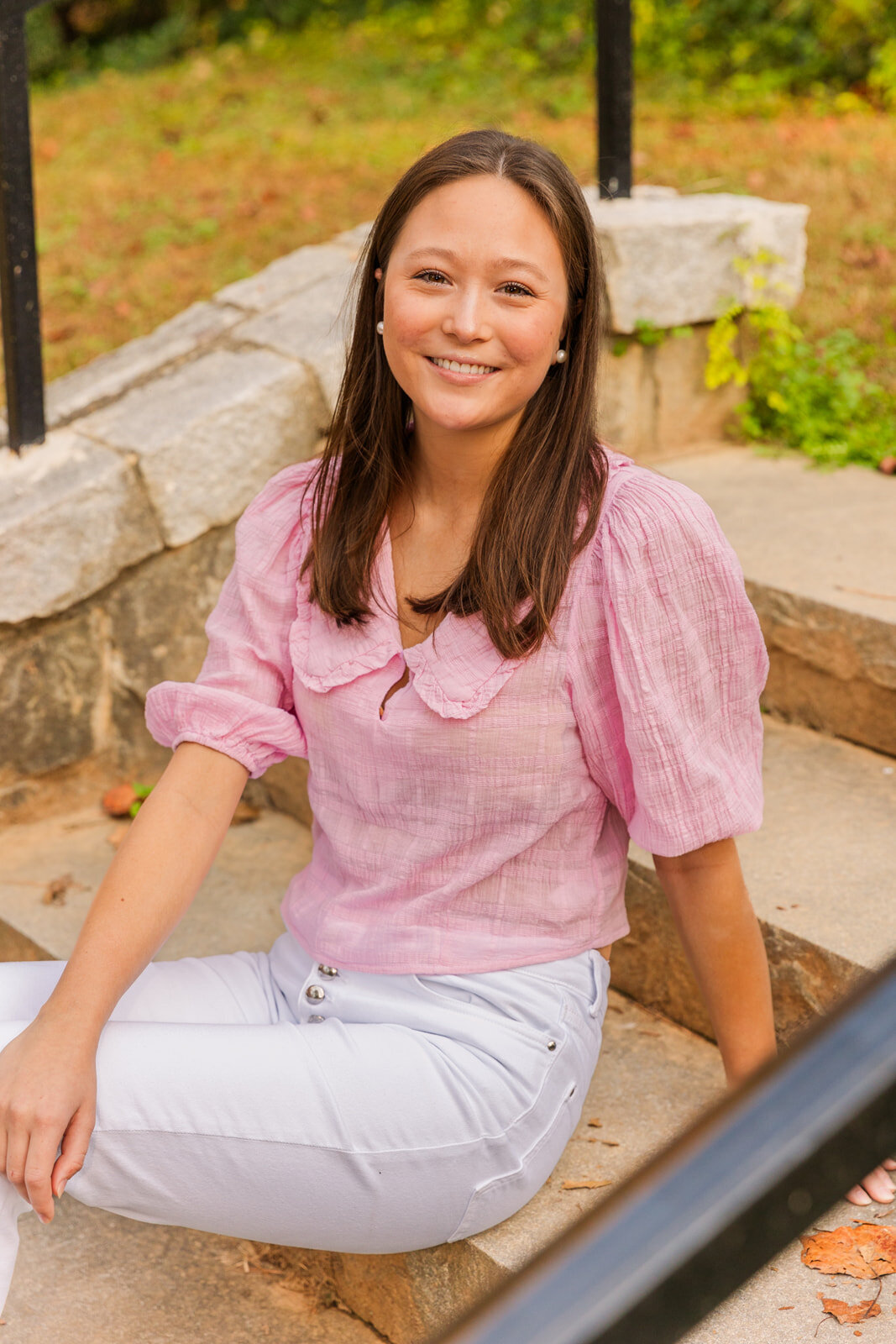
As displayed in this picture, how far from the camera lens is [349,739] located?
179cm

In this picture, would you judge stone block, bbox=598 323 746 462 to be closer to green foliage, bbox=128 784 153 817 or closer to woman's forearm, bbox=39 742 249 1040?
green foliage, bbox=128 784 153 817

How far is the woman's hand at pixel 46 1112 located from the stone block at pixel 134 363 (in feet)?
6.32

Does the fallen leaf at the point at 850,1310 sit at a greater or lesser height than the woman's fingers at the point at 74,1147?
lesser

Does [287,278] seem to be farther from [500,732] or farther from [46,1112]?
[46,1112]

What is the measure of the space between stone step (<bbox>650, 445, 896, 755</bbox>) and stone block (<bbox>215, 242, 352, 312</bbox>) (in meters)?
1.13

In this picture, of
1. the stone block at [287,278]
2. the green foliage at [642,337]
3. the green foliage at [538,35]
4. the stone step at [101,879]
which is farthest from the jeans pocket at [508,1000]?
the green foliage at [538,35]

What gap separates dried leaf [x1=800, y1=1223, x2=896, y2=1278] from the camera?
66.2 inches

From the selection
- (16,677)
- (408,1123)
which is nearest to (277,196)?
(16,677)

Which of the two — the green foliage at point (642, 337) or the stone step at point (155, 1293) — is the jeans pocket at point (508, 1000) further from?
the green foliage at point (642, 337)

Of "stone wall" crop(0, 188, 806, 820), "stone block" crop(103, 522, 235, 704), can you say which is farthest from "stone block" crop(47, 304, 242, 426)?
"stone block" crop(103, 522, 235, 704)

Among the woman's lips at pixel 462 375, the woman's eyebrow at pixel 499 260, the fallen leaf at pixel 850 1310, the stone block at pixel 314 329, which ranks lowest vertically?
the fallen leaf at pixel 850 1310

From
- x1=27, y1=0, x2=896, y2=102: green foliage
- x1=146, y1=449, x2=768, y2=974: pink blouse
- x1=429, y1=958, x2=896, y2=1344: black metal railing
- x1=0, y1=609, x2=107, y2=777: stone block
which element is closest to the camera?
x1=429, y1=958, x2=896, y2=1344: black metal railing

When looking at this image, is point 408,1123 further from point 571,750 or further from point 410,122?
point 410,122

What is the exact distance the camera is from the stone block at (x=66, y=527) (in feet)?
9.32
